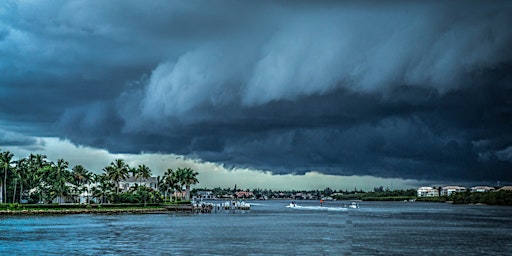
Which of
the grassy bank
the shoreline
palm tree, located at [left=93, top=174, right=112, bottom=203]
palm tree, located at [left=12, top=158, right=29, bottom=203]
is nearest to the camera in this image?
the shoreline

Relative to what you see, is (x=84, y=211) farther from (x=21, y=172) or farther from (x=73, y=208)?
(x=21, y=172)

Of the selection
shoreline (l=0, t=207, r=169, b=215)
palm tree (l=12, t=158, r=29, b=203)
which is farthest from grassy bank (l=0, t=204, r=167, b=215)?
palm tree (l=12, t=158, r=29, b=203)

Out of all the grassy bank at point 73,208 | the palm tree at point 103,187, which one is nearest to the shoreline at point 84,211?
the grassy bank at point 73,208

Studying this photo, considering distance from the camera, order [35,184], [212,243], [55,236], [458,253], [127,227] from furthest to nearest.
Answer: [35,184]
[127,227]
[55,236]
[212,243]
[458,253]

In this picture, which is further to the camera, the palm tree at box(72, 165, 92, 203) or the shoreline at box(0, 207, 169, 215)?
the palm tree at box(72, 165, 92, 203)

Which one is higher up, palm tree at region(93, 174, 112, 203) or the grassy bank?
palm tree at region(93, 174, 112, 203)

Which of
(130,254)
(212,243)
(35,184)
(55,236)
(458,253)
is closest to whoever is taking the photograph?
(130,254)

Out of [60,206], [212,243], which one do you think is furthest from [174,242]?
[60,206]

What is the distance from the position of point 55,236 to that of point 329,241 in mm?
40815

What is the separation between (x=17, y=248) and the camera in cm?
7031

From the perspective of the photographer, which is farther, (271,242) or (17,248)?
(271,242)

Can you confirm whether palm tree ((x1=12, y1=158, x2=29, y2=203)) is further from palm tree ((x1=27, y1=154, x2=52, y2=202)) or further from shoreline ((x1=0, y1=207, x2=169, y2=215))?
A: shoreline ((x1=0, y1=207, x2=169, y2=215))

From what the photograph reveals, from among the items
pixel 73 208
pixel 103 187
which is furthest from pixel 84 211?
pixel 103 187

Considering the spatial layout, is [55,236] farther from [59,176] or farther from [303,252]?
[59,176]
